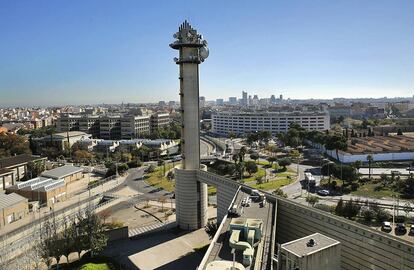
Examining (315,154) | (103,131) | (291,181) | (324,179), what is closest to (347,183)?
(324,179)

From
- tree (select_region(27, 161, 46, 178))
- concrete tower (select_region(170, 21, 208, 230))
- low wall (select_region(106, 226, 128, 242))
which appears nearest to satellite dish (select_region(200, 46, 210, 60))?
concrete tower (select_region(170, 21, 208, 230))

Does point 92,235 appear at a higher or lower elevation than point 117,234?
higher

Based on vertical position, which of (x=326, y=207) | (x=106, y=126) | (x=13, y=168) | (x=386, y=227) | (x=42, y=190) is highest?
(x=106, y=126)

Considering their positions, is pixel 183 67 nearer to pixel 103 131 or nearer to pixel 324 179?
pixel 324 179

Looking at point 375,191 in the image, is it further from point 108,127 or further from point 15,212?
point 108,127

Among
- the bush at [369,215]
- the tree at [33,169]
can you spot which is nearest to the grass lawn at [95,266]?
the bush at [369,215]

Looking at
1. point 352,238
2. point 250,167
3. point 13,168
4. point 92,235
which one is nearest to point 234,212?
point 352,238
